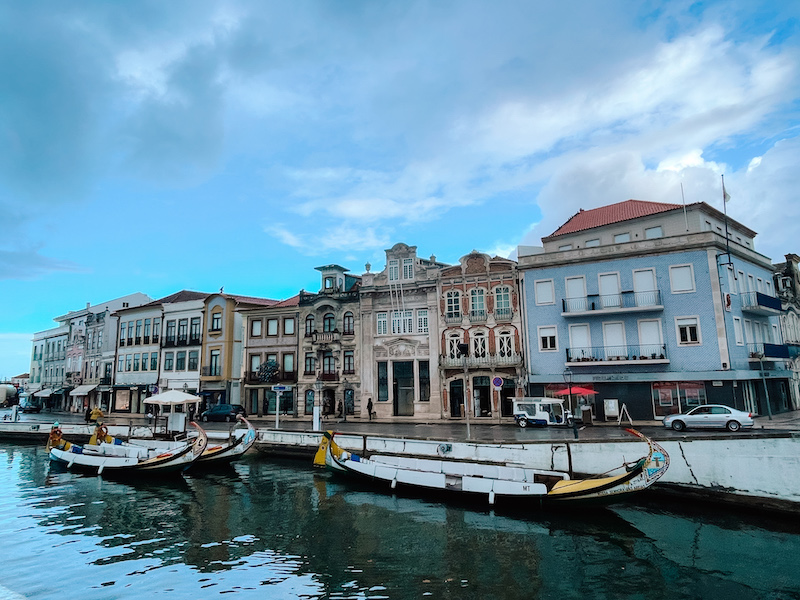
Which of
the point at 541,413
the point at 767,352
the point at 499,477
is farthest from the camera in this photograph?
the point at 767,352

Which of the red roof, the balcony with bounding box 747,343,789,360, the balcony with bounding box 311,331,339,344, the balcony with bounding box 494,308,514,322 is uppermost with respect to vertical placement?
the red roof

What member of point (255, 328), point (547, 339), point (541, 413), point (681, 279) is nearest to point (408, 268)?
point (547, 339)

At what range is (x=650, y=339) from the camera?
113 ft

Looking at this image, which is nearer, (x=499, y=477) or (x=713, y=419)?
(x=499, y=477)

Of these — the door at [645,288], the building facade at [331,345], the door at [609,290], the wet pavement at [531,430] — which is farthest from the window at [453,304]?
the door at [645,288]

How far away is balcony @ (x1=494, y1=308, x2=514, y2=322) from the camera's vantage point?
39750 millimetres

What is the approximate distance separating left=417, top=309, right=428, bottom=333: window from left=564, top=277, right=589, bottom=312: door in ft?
37.8

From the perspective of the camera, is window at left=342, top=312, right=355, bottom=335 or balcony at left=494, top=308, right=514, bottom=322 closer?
balcony at left=494, top=308, right=514, bottom=322

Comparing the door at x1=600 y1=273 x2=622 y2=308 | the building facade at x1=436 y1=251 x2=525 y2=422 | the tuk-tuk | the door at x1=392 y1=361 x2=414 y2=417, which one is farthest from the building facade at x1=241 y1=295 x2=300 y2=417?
the door at x1=600 y1=273 x2=622 y2=308

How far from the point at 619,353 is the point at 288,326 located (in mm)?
28997

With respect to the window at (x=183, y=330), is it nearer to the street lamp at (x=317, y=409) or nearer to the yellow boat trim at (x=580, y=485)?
the street lamp at (x=317, y=409)

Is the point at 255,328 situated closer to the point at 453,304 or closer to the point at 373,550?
the point at 453,304

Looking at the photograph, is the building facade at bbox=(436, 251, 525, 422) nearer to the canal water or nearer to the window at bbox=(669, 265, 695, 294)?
the window at bbox=(669, 265, 695, 294)

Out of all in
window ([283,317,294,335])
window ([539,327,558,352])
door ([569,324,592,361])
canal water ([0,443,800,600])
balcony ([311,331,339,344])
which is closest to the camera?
canal water ([0,443,800,600])
